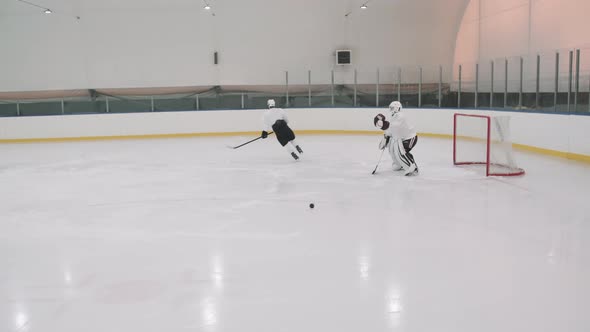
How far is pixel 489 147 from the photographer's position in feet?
25.2

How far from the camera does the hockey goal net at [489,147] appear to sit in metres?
7.82

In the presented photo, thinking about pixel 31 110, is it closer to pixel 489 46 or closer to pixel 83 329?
pixel 489 46

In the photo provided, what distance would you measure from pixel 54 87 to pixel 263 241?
1325 cm

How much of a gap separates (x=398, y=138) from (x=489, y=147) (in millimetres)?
1230

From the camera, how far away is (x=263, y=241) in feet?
14.8

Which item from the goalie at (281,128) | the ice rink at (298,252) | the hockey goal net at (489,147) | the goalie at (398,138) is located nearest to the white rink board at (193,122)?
the hockey goal net at (489,147)

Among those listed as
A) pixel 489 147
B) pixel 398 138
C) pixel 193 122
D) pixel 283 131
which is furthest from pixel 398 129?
pixel 193 122

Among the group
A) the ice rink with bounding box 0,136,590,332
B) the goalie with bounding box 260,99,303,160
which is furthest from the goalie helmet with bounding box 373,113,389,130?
the goalie with bounding box 260,99,303,160

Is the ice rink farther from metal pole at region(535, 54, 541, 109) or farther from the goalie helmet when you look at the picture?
metal pole at region(535, 54, 541, 109)

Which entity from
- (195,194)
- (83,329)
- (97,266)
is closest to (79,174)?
(195,194)

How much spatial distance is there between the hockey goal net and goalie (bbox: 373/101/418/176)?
1017 mm

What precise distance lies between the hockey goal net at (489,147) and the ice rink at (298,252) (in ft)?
1.05

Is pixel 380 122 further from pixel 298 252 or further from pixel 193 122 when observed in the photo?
pixel 193 122

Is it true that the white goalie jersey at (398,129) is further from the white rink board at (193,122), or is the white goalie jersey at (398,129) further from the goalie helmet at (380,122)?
the white rink board at (193,122)
